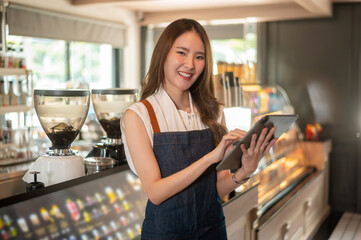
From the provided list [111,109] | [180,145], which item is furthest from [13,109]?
[180,145]

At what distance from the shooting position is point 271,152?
15.7 feet

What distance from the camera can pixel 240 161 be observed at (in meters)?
1.90

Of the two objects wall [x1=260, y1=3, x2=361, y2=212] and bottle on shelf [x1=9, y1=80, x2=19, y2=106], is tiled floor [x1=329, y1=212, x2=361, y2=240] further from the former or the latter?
bottle on shelf [x1=9, y1=80, x2=19, y2=106]

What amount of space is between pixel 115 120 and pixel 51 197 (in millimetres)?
689

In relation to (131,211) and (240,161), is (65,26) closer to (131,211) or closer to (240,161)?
(131,211)

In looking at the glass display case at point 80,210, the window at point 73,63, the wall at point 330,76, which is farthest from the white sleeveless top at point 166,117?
the window at point 73,63

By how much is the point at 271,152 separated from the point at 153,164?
125 inches

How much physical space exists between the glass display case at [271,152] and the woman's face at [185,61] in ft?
5.60

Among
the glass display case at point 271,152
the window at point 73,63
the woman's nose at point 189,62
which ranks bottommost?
the glass display case at point 271,152

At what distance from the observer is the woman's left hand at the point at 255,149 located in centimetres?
175

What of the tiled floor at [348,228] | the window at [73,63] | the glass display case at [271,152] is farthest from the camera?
the window at [73,63]

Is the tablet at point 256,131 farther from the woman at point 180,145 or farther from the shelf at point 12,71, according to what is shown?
the shelf at point 12,71

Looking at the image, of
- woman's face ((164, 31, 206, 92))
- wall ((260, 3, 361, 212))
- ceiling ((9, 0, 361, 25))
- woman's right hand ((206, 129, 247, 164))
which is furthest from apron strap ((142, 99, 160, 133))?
wall ((260, 3, 361, 212))

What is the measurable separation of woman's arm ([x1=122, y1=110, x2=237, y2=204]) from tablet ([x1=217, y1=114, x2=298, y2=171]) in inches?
1.4
